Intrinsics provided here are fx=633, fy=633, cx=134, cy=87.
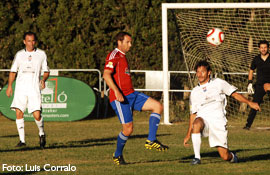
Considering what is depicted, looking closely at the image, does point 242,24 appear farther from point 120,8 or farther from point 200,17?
point 120,8

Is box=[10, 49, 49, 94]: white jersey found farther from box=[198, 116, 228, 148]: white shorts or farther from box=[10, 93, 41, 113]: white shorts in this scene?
box=[198, 116, 228, 148]: white shorts

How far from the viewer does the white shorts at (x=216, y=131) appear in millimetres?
8711

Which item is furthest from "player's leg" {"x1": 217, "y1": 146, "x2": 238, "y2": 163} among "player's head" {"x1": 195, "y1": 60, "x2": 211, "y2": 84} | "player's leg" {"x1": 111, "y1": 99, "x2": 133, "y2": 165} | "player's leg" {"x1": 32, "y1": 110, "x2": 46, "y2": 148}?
"player's leg" {"x1": 32, "y1": 110, "x2": 46, "y2": 148}

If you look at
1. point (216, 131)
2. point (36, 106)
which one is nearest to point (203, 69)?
point (216, 131)

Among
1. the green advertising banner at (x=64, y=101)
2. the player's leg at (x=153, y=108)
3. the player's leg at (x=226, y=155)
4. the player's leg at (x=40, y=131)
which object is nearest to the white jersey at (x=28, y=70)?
the player's leg at (x=40, y=131)

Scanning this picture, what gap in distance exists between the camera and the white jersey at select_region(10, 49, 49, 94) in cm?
1166

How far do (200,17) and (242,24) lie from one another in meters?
1.46

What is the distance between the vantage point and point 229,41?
58.9ft

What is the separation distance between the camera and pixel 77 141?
13.1 m

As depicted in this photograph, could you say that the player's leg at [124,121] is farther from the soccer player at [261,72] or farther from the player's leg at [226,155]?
the soccer player at [261,72]

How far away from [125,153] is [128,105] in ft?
5.72

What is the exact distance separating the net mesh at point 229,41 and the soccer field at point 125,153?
213 centimetres

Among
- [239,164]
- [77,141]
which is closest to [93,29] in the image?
[77,141]

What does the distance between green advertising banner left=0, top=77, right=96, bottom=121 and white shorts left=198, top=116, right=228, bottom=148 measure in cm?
970
